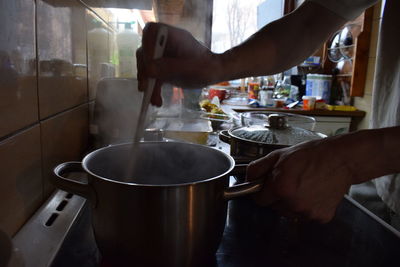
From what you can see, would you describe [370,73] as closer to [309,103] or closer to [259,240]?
[309,103]

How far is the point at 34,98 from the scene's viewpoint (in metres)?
0.49

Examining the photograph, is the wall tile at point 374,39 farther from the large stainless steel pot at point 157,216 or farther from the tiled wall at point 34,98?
the large stainless steel pot at point 157,216

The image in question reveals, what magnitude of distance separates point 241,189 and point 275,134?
29 centimetres

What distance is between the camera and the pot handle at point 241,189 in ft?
1.16

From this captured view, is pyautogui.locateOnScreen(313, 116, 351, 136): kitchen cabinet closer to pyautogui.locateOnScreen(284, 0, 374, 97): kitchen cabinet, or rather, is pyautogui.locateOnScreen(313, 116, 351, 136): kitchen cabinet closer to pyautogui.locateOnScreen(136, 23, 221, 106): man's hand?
pyautogui.locateOnScreen(284, 0, 374, 97): kitchen cabinet

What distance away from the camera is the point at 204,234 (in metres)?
0.34

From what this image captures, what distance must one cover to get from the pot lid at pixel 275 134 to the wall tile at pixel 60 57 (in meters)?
0.35

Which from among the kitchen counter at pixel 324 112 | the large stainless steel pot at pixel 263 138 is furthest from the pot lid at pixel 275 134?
the kitchen counter at pixel 324 112

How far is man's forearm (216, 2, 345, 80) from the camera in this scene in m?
0.76

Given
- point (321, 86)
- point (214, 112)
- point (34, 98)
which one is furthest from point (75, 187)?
point (321, 86)

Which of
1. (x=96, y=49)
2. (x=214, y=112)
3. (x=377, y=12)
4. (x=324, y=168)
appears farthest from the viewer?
(x=377, y=12)

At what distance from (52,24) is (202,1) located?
5.56ft

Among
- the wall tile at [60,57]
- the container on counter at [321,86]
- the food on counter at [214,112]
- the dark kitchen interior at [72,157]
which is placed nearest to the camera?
the dark kitchen interior at [72,157]

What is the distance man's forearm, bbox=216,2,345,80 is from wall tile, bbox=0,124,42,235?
45cm
